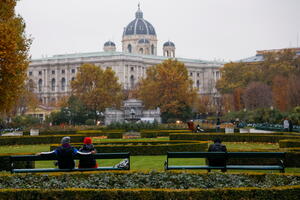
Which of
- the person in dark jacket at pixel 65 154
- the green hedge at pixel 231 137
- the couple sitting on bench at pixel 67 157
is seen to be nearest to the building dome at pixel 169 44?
the green hedge at pixel 231 137

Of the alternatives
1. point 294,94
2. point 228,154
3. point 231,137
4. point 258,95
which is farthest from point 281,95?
point 228,154

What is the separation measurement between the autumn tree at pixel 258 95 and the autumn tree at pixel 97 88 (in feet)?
49.0

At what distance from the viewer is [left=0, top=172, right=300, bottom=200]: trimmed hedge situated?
10.1 m

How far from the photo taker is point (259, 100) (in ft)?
232

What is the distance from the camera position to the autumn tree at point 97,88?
222ft

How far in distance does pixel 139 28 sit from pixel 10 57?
117923 mm

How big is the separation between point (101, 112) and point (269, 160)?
5155cm

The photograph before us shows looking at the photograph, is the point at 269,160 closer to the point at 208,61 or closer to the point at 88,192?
the point at 88,192

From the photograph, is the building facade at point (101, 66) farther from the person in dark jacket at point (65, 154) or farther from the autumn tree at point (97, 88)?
the person in dark jacket at point (65, 154)

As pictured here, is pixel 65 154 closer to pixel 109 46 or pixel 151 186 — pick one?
pixel 151 186

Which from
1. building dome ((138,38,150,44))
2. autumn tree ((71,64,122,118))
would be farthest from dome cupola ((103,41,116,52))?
autumn tree ((71,64,122,118))

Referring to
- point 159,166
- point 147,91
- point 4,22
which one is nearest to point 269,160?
point 159,166

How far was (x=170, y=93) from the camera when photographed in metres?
65.6

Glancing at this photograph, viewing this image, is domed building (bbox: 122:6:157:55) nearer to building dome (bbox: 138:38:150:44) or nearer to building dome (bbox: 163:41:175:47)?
building dome (bbox: 138:38:150:44)
